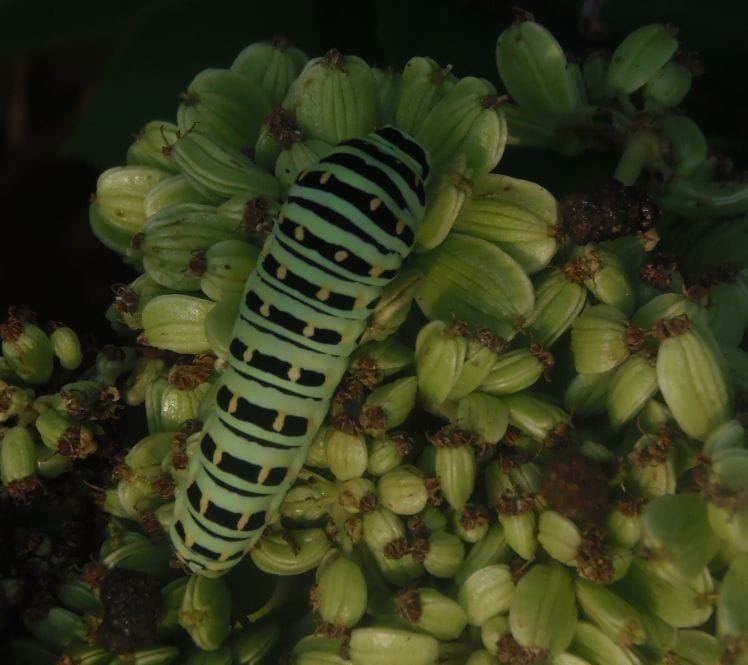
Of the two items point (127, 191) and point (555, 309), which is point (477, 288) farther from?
Result: point (127, 191)

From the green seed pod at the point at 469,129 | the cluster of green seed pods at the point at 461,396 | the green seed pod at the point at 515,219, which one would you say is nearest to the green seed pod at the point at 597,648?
the cluster of green seed pods at the point at 461,396

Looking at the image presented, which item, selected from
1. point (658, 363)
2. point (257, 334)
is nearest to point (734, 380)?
point (658, 363)

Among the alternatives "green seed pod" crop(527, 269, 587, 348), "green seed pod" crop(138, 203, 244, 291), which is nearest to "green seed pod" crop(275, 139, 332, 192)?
"green seed pod" crop(138, 203, 244, 291)

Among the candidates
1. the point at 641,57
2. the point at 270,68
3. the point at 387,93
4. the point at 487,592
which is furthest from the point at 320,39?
the point at 487,592

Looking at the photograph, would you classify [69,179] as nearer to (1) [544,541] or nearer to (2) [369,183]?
(2) [369,183]

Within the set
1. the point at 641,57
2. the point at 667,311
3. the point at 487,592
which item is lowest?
the point at 487,592

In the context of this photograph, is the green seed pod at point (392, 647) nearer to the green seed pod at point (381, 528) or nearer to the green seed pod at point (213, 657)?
the green seed pod at point (381, 528)

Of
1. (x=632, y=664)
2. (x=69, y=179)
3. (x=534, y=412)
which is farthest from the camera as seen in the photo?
(x=69, y=179)
